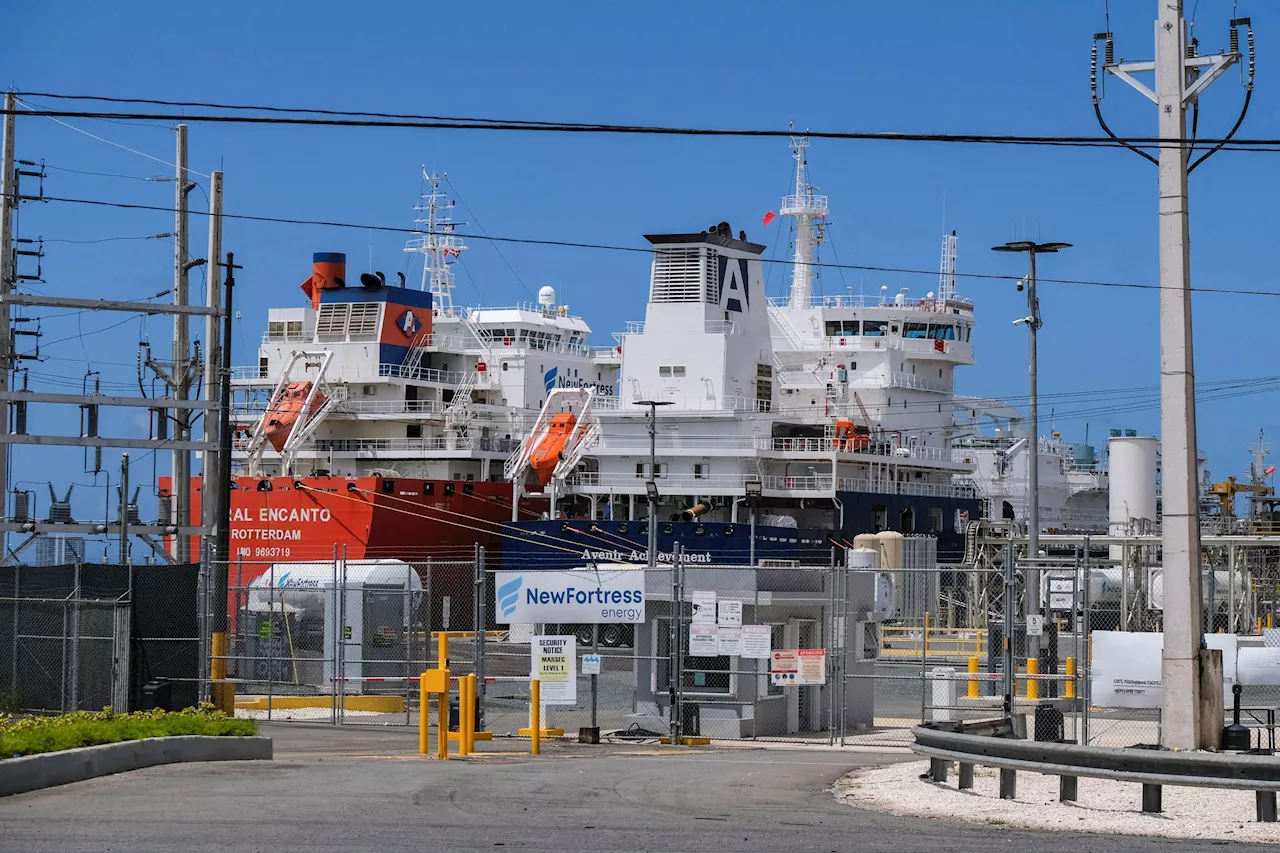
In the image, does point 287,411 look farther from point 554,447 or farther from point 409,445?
point 554,447

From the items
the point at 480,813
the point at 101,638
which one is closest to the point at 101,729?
the point at 480,813

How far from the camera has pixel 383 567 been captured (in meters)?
32.8

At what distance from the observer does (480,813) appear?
12180 millimetres

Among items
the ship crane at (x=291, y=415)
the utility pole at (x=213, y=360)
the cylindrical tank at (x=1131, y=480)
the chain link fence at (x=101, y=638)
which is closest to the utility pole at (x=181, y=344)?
the utility pole at (x=213, y=360)

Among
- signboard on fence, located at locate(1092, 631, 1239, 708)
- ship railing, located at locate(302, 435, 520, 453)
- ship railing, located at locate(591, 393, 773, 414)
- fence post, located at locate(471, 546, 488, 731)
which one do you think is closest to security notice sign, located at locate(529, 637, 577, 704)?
fence post, located at locate(471, 546, 488, 731)

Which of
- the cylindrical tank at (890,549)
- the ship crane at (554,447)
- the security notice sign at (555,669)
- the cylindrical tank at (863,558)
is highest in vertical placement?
the ship crane at (554,447)

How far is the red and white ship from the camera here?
175 feet

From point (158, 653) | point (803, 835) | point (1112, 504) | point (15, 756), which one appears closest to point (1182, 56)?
point (803, 835)

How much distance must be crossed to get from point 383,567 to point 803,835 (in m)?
22.4

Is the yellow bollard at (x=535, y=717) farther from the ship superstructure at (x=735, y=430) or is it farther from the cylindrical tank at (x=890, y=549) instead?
the ship superstructure at (x=735, y=430)

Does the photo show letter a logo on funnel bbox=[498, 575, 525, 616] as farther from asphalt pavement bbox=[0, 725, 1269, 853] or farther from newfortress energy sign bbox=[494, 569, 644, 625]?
asphalt pavement bbox=[0, 725, 1269, 853]

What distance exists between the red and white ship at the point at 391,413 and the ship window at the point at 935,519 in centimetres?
1407

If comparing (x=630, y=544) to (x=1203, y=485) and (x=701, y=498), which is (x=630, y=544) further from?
(x=1203, y=485)

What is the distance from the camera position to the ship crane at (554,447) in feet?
178
